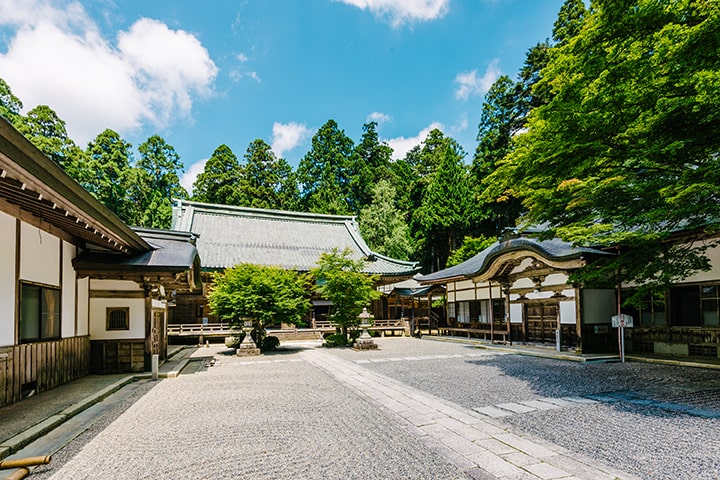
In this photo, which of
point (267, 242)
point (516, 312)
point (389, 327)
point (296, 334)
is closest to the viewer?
→ point (516, 312)

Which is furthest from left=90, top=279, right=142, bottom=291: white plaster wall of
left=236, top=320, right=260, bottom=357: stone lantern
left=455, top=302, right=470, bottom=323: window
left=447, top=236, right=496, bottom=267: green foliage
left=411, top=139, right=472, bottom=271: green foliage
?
left=411, top=139, right=472, bottom=271: green foliage

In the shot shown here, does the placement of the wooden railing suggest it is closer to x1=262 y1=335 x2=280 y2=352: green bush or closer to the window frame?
x1=262 y1=335 x2=280 y2=352: green bush

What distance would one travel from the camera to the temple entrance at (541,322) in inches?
504

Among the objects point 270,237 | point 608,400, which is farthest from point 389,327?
point 608,400

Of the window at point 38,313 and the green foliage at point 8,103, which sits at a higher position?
the green foliage at point 8,103

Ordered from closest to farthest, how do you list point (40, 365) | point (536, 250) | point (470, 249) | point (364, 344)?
point (40, 365) → point (536, 250) → point (364, 344) → point (470, 249)

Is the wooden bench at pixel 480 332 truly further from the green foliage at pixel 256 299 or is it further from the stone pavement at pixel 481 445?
the stone pavement at pixel 481 445

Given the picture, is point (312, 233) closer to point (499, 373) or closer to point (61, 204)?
point (499, 373)

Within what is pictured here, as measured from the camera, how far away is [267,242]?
75.5ft

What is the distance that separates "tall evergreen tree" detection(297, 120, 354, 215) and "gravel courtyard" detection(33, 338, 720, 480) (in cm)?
2884

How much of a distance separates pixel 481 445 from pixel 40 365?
688 centimetres

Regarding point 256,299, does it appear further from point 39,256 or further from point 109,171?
point 109,171

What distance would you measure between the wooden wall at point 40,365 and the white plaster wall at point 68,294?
21cm

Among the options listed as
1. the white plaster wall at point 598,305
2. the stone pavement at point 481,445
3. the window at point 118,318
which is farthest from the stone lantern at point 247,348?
the white plaster wall at point 598,305
